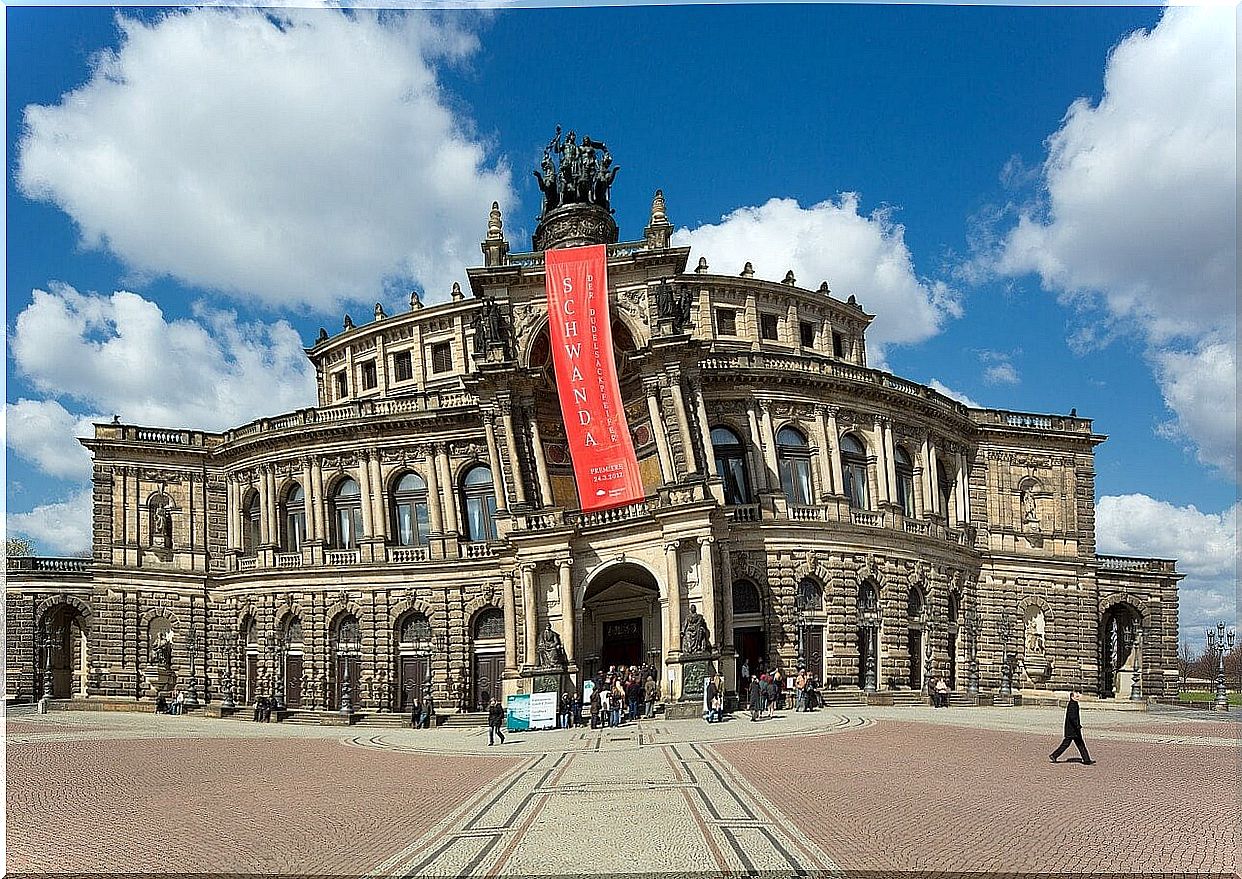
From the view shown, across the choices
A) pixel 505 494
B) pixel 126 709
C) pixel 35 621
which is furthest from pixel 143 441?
pixel 505 494

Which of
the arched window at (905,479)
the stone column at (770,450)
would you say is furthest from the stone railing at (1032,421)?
the stone column at (770,450)

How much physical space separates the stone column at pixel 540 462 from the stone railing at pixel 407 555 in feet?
37.2

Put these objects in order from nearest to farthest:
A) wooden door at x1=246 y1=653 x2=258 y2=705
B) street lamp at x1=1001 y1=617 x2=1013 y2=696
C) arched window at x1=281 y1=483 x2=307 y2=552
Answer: street lamp at x1=1001 y1=617 x2=1013 y2=696 → wooden door at x1=246 y1=653 x2=258 y2=705 → arched window at x1=281 y1=483 x2=307 y2=552

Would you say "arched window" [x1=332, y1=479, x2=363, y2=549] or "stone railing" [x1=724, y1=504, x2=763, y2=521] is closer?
"stone railing" [x1=724, y1=504, x2=763, y2=521]

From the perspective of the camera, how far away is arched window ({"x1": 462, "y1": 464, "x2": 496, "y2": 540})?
60.8m

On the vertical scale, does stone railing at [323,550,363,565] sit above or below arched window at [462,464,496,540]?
below

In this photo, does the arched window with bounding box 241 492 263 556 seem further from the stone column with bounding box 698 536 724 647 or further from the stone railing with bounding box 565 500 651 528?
the stone column with bounding box 698 536 724 647

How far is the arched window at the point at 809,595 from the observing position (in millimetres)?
51125

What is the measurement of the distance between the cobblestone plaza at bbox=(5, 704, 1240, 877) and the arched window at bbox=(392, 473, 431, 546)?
91.4 feet

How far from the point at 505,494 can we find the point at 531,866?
39027 millimetres

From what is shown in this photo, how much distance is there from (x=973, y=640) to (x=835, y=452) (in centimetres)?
→ 1481

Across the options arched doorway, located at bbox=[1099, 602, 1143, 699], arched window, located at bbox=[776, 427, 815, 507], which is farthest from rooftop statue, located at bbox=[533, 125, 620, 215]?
arched doorway, located at bbox=[1099, 602, 1143, 699]

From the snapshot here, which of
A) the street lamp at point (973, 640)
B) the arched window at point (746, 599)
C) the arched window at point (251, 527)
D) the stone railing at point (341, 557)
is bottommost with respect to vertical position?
the street lamp at point (973, 640)

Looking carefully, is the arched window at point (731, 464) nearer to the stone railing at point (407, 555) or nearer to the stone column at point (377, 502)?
the stone railing at point (407, 555)
